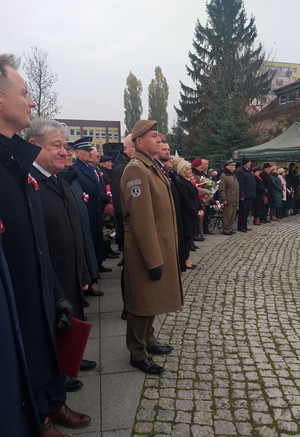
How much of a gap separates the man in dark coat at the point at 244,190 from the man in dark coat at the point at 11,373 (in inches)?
382

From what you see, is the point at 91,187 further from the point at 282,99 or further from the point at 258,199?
the point at 282,99

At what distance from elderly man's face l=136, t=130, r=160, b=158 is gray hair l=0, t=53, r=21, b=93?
130cm

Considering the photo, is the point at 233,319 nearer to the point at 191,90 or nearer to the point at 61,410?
the point at 61,410

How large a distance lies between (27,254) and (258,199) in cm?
1074

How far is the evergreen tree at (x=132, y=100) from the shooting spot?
64.1m

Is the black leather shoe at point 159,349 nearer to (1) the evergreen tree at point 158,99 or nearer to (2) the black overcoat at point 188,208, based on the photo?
(2) the black overcoat at point 188,208

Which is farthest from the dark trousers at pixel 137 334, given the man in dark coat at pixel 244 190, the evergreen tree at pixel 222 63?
the evergreen tree at pixel 222 63

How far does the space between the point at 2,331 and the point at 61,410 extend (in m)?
1.47

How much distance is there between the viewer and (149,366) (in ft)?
10.1

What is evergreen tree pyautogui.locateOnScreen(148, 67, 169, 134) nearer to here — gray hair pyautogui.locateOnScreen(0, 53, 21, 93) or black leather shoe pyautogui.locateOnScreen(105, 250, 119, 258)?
black leather shoe pyautogui.locateOnScreen(105, 250, 119, 258)

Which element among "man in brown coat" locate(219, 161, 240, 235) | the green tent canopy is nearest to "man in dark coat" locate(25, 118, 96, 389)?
"man in brown coat" locate(219, 161, 240, 235)

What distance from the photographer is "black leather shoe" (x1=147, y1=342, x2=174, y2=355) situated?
135 inches

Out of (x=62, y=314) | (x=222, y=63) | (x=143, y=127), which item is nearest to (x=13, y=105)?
(x=62, y=314)

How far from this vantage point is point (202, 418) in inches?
98.7
